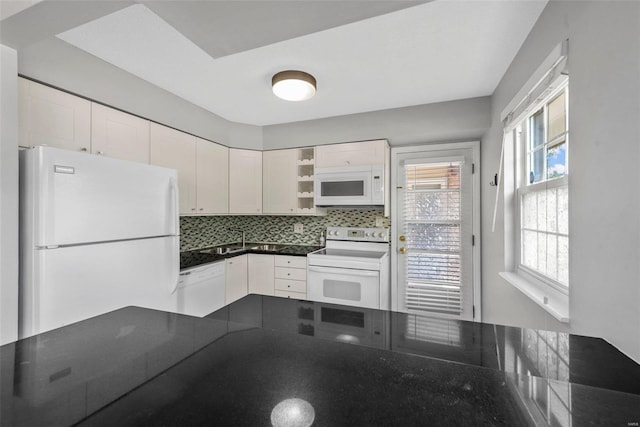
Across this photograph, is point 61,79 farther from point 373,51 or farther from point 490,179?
point 490,179

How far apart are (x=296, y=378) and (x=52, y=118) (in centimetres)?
216

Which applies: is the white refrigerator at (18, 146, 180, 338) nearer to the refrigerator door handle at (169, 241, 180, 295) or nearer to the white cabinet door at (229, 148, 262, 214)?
the refrigerator door handle at (169, 241, 180, 295)

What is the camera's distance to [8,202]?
52.9 inches

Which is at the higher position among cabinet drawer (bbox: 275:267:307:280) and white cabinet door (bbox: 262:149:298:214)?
white cabinet door (bbox: 262:149:298:214)

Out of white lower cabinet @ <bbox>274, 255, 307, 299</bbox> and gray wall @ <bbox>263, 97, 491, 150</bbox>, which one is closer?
gray wall @ <bbox>263, 97, 491, 150</bbox>

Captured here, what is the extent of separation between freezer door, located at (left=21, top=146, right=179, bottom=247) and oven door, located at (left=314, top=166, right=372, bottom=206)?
155 cm

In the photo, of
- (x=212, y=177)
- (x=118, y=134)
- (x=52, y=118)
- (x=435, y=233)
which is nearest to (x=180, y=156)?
(x=212, y=177)

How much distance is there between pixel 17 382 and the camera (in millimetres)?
447

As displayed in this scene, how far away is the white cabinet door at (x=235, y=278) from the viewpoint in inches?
111

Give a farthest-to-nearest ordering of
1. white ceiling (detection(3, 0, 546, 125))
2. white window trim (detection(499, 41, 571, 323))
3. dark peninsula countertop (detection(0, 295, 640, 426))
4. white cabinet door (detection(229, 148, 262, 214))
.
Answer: white cabinet door (detection(229, 148, 262, 214)), white window trim (detection(499, 41, 571, 323)), white ceiling (detection(3, 0, 546, 125)), dark peninsula countertop (detection(0, 295, 640, 426))

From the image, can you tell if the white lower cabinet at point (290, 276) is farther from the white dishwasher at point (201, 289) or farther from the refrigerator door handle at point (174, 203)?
the refrigerator door handle at point (174, 203)

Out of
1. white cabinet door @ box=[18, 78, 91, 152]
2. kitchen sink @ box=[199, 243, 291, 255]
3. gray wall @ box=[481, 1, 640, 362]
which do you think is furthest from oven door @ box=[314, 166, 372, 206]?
white cabinet door @ box=[18, 78, 91, 152]

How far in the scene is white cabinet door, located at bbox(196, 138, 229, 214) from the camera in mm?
2770

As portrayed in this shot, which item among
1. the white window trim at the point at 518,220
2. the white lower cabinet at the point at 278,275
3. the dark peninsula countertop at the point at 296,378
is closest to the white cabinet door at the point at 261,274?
the white lower cabinet at the point at 278,275
